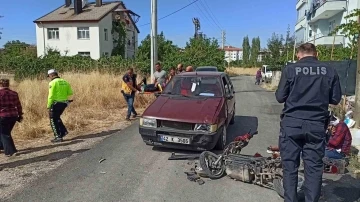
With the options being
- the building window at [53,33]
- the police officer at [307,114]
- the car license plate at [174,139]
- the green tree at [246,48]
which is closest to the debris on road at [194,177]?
the car license plate at [174,139]

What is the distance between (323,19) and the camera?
3584 cm

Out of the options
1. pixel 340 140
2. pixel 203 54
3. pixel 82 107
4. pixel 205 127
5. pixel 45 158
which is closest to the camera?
pixel 340 140

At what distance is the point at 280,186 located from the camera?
394 centimetres

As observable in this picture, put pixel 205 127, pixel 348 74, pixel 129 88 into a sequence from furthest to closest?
pixel 348 74
pixel 129 88
pixel 205 127

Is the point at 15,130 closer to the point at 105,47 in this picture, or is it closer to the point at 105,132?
the point at 105,132

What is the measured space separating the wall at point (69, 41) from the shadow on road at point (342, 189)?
119 feet

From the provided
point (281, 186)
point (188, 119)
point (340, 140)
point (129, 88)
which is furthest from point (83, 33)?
point (281, 186)

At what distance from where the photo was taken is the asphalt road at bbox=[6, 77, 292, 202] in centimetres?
392

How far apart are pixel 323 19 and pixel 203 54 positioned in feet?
51.2

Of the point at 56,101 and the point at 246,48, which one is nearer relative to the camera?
the point at 56,101

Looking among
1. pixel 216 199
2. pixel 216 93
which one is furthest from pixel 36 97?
pixel 216 199

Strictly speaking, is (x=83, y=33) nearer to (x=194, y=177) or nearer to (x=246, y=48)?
(x=194, y=177)

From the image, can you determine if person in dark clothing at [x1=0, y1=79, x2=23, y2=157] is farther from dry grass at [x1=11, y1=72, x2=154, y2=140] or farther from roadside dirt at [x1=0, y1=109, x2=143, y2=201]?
dry grass at [x1=11, y1=72, x2=154, y2=140]

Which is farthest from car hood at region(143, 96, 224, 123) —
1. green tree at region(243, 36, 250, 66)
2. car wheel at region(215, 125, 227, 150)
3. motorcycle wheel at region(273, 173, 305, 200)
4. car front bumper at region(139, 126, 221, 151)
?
green tree at region(243, 36, 250, 66)
